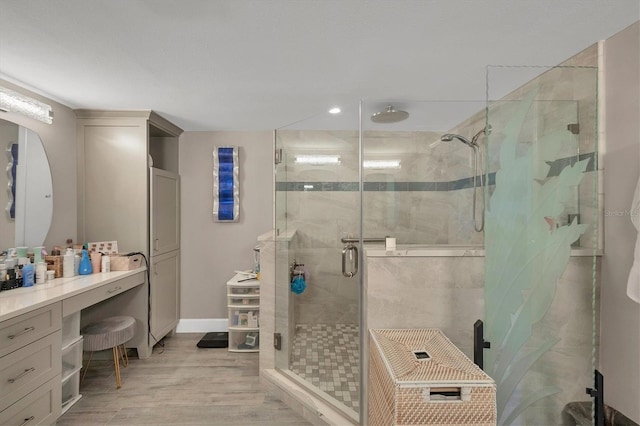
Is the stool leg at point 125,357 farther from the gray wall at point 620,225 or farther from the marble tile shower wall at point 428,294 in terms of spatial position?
the gray wall at point 620,225

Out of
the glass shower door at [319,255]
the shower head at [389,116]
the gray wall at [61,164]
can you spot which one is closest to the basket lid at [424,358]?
the glass shower door at [319,255]

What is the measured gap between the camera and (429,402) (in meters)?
1.24

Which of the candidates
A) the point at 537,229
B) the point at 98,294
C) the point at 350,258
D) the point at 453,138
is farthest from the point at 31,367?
the point at 453,138

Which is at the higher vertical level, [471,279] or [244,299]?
[471,279]

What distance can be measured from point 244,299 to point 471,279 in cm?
204

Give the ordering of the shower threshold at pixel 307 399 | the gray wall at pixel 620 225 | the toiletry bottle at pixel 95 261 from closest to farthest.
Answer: the gray wall at pixel 620 225, the shower threshold at pixel 307 399, the toiletry bottle at pixel 95 261

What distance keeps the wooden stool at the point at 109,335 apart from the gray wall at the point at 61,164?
A: 807 millimetres

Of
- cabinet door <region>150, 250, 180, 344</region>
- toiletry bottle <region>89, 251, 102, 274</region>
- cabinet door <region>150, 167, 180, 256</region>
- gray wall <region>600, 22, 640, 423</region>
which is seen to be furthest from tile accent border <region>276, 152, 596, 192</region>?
toiletry bottle <region>89, 251, 102, 274</region>

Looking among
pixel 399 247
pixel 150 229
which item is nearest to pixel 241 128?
pixel 150 229

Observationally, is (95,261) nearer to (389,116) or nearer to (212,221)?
(212,221)

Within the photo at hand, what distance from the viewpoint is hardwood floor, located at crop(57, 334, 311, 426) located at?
201cm

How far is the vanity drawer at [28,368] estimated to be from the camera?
151 centimetres

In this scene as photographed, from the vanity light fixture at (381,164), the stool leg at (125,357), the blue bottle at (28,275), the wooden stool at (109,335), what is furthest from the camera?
the stool leg at (125,357)

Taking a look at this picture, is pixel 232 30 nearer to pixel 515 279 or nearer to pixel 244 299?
pixel 515 279
